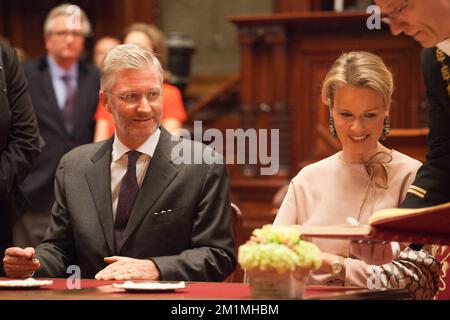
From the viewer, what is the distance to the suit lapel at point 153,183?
3311 mm

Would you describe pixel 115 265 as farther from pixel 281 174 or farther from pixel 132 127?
pixel 281 174

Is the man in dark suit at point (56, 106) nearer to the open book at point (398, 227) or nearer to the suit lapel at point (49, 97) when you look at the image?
the suit lapel at point (49, 97)

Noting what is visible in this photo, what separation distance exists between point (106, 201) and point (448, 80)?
126 centimetres

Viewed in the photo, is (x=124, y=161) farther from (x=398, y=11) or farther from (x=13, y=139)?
(x=398, y=11)

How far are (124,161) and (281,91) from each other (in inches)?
125

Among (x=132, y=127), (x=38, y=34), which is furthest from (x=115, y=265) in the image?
(x=38, y=34)

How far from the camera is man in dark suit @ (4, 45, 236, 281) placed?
3277 millimetres

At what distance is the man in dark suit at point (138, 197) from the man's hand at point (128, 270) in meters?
0.06

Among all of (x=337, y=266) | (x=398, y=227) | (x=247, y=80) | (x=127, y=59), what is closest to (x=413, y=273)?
(x=337, y=266)

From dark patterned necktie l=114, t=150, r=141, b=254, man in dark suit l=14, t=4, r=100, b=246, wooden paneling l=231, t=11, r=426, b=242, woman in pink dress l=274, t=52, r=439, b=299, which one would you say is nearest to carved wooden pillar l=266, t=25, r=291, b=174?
wooden paneling l=231, t=11, r=426, b=242

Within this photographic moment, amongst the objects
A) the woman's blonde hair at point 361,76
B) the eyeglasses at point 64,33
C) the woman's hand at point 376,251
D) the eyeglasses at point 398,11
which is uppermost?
the eyeglasses at point 398,11

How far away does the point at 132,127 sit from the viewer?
343cm
